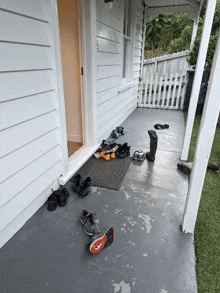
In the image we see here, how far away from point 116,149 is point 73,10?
2.17 meters

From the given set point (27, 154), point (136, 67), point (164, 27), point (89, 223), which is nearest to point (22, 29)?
point (27, 154)

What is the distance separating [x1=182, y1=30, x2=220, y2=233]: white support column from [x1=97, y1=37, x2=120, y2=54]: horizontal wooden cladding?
2.15 meters

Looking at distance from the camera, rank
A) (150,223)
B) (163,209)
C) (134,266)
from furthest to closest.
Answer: (163,209) < (150,223) < (134,266)

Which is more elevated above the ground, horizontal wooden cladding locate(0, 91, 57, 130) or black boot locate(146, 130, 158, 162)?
horizontal wooden cladding locate(0, 91, 57, 130)

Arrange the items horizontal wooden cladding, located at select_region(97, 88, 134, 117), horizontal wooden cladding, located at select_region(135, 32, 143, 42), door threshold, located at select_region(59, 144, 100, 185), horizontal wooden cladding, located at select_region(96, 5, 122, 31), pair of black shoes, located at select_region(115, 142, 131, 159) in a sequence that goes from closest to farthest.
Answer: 1. door threshold, located at select_region(59, 144, 100, 185)
2. horizontal wooden cladding, located at select_region(96, 5, 122, 31)
3. pair of black shoes, located at select_region(115, 142, 131, 159)
4. horizontal wooden cladding, located at select_region(97, 88, 134, 117)
5. horizontal wooden cladding, located at select_region(135, 32, 143, 42)

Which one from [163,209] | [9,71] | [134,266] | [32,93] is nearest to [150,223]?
[163,209]

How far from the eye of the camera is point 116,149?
329 centimetres

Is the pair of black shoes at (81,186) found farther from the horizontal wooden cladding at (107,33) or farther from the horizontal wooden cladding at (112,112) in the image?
the horizontal wooden cladding at (107,33)

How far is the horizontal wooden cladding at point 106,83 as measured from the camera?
10.2 feet

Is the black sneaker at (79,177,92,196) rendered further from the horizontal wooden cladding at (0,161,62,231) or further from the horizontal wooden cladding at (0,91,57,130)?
the horizontal wooden cladding at (0,91,57,130)

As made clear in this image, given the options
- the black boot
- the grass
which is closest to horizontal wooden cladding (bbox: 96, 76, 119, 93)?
the black boot

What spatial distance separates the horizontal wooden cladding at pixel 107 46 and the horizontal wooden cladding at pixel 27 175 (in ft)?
5.96

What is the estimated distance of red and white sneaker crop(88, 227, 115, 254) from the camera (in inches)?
58.3

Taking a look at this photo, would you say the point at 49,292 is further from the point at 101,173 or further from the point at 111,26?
the point at 111,26
